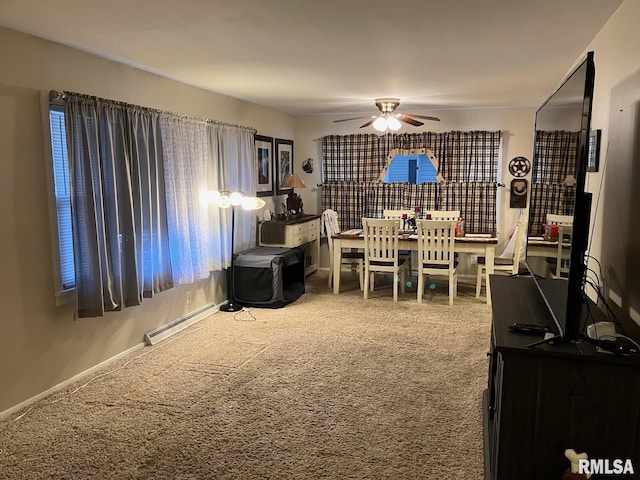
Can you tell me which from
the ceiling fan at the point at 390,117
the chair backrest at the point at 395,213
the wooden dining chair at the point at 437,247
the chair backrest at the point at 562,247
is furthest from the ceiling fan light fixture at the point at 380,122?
the chair backrest at the point at 562,247

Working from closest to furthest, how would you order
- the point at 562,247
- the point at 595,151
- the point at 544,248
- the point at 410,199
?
the point at 562,247 → the point at 544,248 → the point at 595,151 → the point at 410,199

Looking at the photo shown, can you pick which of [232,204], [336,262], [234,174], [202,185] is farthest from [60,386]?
[336,262]

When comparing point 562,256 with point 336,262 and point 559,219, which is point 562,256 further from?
point 336,262

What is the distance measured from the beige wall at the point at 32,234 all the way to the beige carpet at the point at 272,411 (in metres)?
0.23

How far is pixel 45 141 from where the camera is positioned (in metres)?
3.13

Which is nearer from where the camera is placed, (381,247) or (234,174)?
(234,174)

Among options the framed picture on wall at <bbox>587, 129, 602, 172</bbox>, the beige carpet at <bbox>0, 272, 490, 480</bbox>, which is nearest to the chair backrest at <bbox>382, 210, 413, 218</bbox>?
the beige carpet at <bbox>0, 272, 490, 480</bbox>

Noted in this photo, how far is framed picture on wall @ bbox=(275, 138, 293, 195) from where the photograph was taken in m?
6.71

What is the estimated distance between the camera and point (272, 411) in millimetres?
3016

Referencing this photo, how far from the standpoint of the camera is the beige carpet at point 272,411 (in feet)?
8.13

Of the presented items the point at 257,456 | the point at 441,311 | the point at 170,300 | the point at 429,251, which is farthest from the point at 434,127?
the point at 257,456

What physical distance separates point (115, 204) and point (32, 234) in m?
0.62

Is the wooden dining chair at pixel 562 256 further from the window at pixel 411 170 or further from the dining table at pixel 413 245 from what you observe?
the window at pixel 411 170

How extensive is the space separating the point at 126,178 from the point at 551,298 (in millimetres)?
3020
